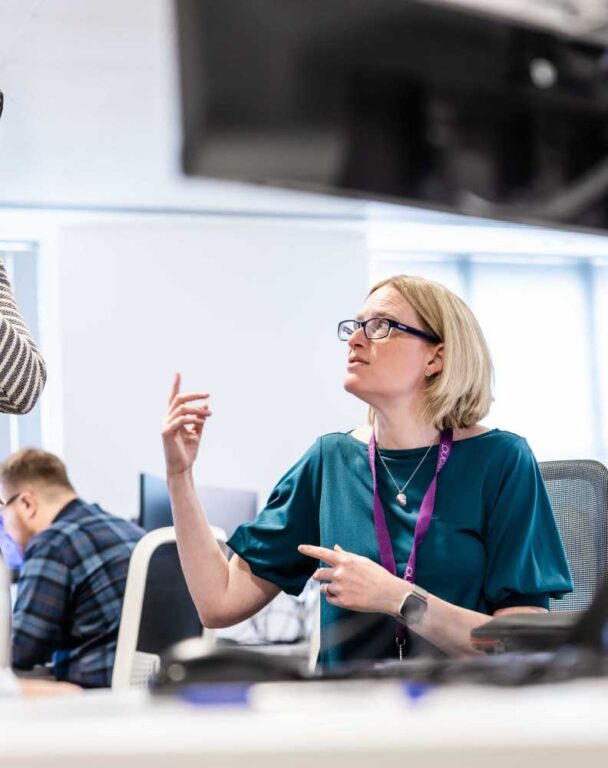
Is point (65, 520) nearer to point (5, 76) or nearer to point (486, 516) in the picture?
point (486, 516)

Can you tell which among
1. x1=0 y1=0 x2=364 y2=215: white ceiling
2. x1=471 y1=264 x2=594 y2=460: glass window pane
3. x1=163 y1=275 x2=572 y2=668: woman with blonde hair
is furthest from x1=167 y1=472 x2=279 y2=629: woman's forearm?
x1=471 y1=264 x2=594 y2=460: glass window pane

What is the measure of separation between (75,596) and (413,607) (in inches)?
68.9

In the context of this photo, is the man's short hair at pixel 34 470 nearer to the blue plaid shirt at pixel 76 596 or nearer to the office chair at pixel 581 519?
the blue plaid shirt at pixel 76 596

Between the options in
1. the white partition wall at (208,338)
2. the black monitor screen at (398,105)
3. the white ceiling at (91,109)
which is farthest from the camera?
the white partition wall at (208,338)

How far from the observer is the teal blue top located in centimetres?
174

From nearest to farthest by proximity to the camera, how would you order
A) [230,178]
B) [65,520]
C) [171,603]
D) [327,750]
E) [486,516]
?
[327,750] → [230,178] → [486,516] → [171,603] → [65,520]

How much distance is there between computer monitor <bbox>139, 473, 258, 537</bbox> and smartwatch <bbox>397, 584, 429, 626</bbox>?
1.97 m

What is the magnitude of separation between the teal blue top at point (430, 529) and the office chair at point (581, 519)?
0.50 feet

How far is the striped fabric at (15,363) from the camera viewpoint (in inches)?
61.1

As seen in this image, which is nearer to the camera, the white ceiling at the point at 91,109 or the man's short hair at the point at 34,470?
the man's short hair at the point at 34,470

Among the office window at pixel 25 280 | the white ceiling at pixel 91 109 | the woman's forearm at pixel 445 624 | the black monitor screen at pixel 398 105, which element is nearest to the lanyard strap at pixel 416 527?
the woman's forearm at pixel 445 624

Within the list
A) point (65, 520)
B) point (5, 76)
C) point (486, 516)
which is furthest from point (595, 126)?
point (5, 76)

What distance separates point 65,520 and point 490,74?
2.56 m

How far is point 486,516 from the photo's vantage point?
178 cm
